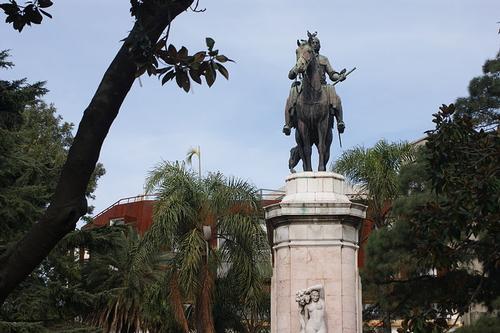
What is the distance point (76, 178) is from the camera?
479 cm

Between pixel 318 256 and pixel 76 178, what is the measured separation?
10.7m

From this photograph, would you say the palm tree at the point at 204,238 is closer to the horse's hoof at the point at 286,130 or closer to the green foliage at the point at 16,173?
the green foliage at the point at 16,173

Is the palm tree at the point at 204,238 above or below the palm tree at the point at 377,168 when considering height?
below

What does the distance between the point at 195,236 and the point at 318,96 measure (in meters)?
8.99

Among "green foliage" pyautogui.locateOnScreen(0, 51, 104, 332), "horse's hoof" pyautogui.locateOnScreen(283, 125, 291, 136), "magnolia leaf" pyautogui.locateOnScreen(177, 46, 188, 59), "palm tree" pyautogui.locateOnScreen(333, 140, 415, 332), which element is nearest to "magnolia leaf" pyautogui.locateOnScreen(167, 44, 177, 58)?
"magnolia leaf" pyautogui.locateOnScreen(177, 46, 188, 59)

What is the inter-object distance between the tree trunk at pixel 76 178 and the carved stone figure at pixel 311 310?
994 cm

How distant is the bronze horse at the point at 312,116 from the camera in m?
16.3

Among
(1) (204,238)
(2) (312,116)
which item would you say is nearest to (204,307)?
(1) (204,238)

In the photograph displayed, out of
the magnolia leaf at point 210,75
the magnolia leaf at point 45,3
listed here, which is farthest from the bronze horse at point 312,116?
the magnolia leaf at point 210,75

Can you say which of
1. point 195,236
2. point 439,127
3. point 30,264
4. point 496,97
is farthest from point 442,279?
point 30,264

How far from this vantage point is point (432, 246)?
463 inches

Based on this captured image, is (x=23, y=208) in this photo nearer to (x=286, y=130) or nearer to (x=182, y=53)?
(x=286, y=130)

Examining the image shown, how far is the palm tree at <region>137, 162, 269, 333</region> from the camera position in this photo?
78.7 feet

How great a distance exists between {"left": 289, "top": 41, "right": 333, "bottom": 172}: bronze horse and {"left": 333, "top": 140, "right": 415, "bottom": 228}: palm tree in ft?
53.0
